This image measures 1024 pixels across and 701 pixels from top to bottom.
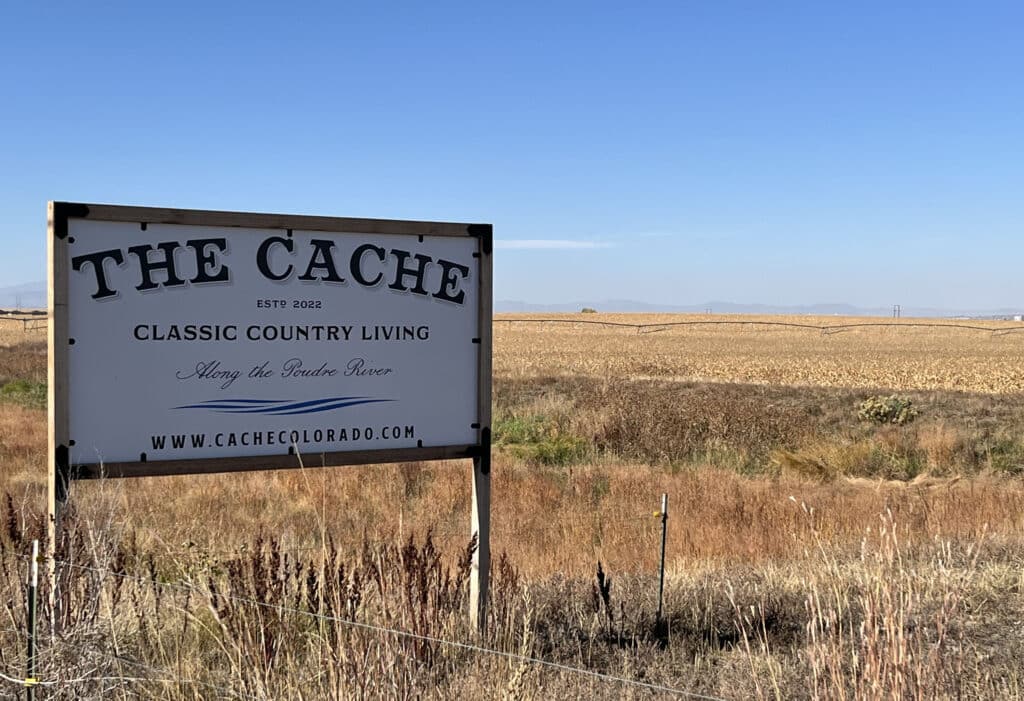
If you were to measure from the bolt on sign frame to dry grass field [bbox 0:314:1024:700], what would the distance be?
0.30 m

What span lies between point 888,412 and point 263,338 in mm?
15968

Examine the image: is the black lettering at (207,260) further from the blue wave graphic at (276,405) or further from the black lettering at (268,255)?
the blue wave graphic at (276,405)

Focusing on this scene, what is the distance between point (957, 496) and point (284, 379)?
8.35 m

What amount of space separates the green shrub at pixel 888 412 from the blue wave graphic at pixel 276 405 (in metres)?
15.2

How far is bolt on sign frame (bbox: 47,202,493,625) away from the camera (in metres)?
4.68

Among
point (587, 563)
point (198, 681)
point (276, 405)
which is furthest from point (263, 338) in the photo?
point (587, 563)

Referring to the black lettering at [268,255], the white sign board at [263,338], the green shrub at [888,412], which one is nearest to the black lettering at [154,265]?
the white sign board at [263,338]

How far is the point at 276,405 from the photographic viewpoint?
505 centimetres

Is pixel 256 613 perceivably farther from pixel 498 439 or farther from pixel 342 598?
pixel 498 439

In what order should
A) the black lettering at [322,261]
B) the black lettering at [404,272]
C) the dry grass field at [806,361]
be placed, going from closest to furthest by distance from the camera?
the black lettering at [322,261] < the black lettering at [404,272] < the dry grass field at [806,361]

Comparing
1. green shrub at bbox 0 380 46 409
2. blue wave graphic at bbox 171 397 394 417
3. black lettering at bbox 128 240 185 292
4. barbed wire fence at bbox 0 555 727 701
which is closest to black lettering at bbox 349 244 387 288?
blue wave graphic at bbox 171 397 394 417

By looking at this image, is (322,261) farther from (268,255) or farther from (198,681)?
(198,681)

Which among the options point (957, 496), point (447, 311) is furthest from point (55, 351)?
point (957, 496)

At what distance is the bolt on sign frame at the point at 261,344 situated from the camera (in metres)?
4.68
